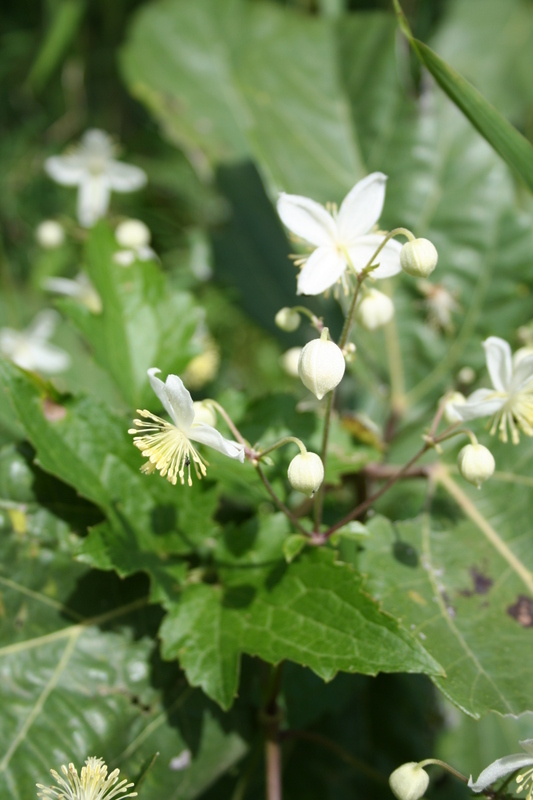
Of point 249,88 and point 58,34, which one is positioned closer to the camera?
point 249,88

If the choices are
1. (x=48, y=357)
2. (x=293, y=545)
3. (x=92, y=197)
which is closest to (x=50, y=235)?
(x=92, y=197)

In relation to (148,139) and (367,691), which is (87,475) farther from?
(148,139)

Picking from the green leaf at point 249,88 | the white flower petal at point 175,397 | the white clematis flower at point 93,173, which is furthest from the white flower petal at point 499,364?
the white clematis flower at point 93,173

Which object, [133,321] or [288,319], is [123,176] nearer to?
[133,321]

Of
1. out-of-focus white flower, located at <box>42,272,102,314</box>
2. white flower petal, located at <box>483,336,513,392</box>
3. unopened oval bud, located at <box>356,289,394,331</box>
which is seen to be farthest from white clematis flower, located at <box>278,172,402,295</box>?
out-of-focus white flower, located at <box>42,272,102,314</box>

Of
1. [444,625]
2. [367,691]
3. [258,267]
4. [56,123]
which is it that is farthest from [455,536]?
[56,123]

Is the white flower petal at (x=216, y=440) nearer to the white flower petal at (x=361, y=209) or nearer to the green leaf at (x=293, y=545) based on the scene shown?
the green leaf at (x=293, y=545)

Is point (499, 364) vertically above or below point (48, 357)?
above
